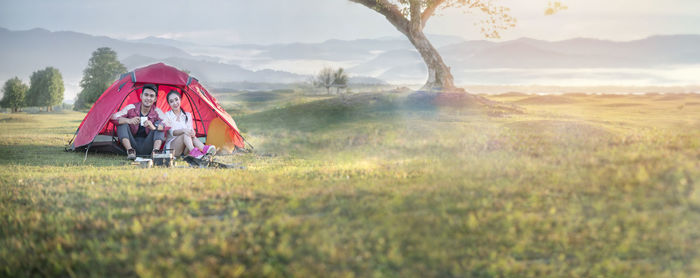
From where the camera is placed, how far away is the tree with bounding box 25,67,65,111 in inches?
2140

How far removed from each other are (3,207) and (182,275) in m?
4.73

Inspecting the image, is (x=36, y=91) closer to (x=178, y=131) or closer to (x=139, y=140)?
(x=139, y=140)

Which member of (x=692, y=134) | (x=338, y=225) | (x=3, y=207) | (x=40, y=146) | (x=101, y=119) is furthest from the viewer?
(x=40, y=146)

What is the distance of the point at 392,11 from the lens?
30375mm

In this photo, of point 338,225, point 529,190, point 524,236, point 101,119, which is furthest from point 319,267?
point 101,119

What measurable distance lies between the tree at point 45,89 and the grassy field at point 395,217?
50090 mm

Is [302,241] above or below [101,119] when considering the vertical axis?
below

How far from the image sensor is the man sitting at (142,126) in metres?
14.4

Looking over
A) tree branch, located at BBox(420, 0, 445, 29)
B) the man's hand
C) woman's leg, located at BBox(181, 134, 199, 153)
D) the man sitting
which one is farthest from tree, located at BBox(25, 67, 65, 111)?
woman's leg, located at BBox(181, 134, 199, 153)

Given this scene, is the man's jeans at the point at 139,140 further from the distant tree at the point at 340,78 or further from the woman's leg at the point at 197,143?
the distant tree at the point at 340,78

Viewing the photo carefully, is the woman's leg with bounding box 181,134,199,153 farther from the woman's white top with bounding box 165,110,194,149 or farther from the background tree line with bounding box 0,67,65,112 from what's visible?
the background tree line with bounding box 0,67,65,112

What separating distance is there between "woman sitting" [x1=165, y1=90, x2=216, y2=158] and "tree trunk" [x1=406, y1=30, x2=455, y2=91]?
18096 mm

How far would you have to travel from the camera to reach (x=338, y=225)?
20.8ft

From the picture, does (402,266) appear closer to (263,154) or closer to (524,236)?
(524,236)
